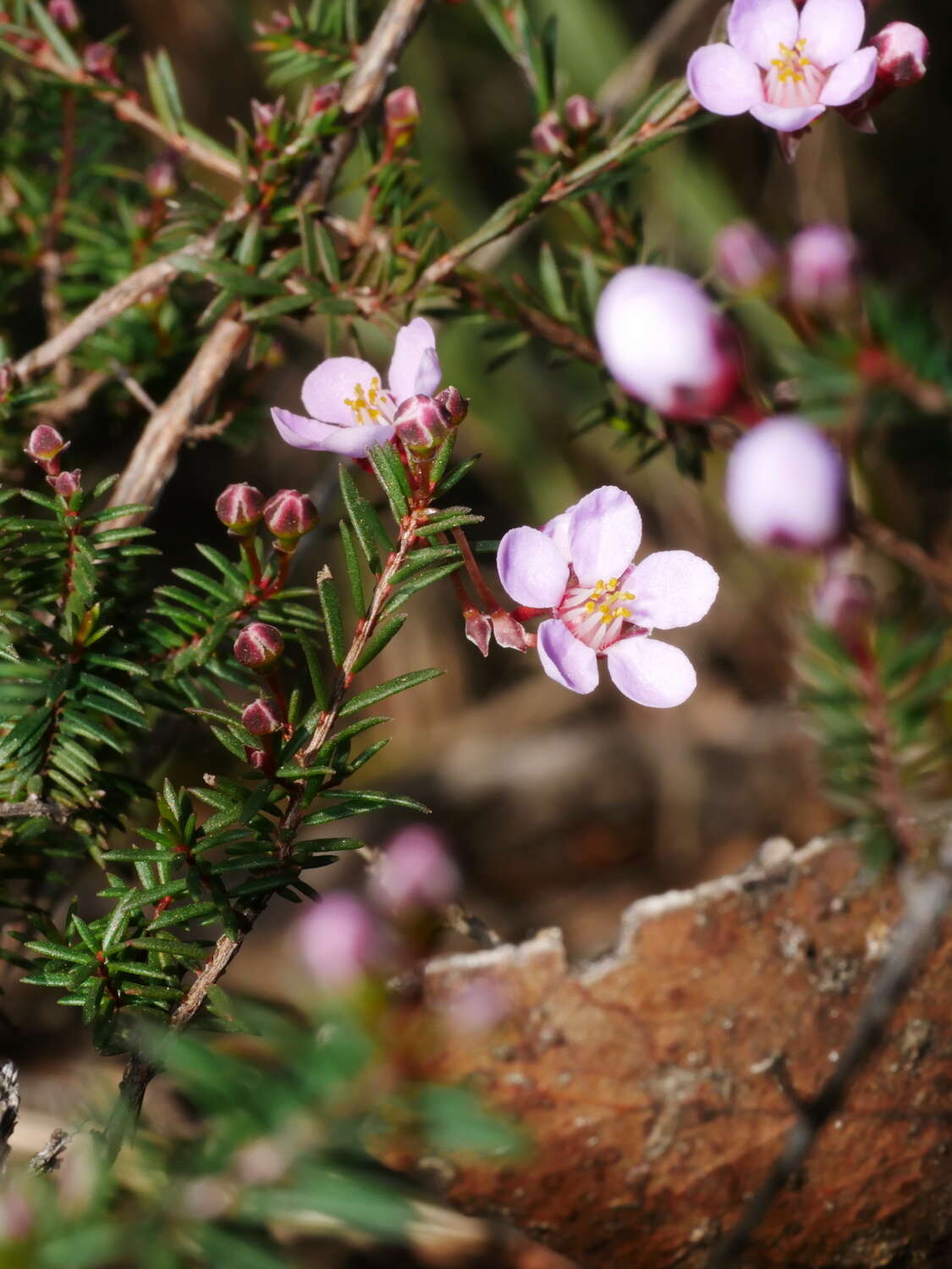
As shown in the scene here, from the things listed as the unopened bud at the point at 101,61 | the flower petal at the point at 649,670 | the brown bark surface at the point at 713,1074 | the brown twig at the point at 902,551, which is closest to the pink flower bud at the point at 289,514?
the flower petal at the point at 649,670

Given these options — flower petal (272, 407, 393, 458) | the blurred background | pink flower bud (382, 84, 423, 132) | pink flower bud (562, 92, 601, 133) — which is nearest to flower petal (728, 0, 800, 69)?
pink flower bud (562, 92, 601, 133)

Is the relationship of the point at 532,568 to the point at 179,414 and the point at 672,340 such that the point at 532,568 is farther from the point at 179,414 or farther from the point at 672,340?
the point at 179,414

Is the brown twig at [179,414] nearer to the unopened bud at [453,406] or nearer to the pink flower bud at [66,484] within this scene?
the pink flower bud at [66,484]

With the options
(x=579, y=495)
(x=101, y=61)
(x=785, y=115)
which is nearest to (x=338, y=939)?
(x=785, y=115)

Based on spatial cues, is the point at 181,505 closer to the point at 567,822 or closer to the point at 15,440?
the point at 567,822

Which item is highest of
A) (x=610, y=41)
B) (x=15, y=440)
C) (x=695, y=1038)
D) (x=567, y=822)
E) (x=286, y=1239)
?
(x=15, y=440)

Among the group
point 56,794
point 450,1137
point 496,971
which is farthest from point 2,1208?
point 496,971
